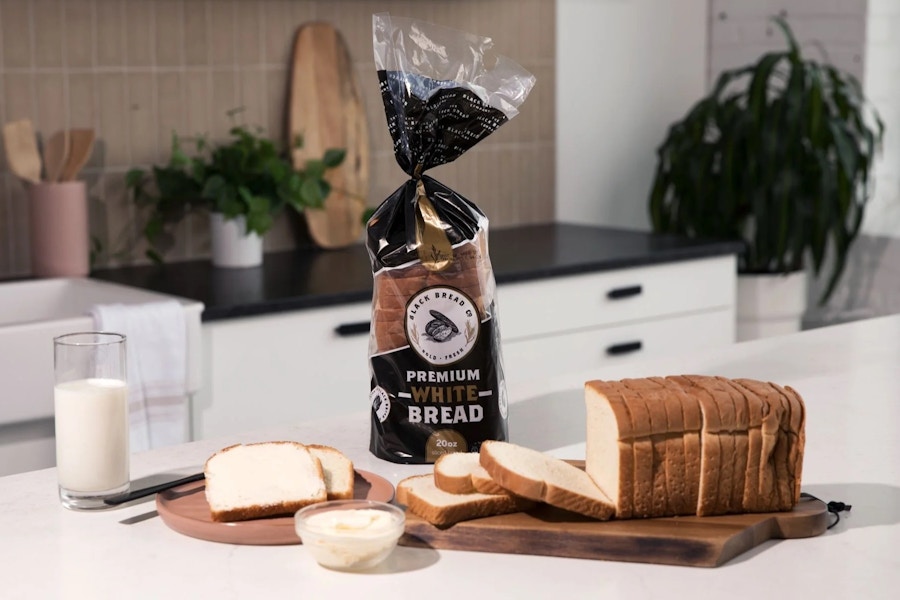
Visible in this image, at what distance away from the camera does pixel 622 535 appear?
3.26ft

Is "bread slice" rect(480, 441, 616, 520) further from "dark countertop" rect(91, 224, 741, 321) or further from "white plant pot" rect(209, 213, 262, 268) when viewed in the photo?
"white plant pot" rect(209, 213, 262, 268)

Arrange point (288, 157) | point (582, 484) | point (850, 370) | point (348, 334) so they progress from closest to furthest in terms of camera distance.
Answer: point (582, 484)
point (850, 370)
point (348, 334)
point (288, 157)

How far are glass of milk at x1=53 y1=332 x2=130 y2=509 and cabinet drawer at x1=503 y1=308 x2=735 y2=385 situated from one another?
1717 mm

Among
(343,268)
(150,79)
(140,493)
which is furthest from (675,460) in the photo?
(150,79)

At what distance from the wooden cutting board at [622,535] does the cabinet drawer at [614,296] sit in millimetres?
1692

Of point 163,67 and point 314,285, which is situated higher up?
point 163,67

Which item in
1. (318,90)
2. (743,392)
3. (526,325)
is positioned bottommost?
(526,325)

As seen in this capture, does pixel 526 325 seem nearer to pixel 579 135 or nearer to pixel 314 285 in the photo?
pixel 314 285

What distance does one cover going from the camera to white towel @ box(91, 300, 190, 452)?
227 centimetres

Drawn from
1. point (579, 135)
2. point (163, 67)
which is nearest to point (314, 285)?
point (163, 67)

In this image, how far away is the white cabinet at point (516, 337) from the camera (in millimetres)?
2441

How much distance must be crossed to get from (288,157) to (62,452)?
85.1 inches

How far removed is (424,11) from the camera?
11.2 ft

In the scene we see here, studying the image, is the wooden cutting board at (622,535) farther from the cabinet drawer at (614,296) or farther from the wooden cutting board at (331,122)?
the wooden cutting board at (331,122)
